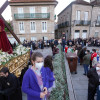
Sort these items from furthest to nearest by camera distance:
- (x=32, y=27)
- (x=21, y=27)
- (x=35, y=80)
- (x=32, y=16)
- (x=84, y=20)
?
(x=84, y=20)
(x=32, y=27)
(x=21, y=27)
(x=32, y=16)
(x=35, y=80)

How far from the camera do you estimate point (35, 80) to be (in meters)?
1.64

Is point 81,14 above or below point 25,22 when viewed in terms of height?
above

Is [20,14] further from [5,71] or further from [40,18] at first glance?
[5,71]

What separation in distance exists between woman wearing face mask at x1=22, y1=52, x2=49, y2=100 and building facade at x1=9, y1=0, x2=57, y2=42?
17008 millimetres

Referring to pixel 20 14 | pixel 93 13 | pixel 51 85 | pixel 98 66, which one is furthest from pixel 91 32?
pixel 51 85

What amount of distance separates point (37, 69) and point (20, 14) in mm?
17939

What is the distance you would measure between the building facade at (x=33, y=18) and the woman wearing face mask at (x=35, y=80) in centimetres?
1701

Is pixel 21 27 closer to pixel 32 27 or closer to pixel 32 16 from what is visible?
pixel 32 27

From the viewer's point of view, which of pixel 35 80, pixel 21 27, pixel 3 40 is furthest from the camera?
pixel 21 27

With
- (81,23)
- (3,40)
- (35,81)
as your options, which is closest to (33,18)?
(81,23)

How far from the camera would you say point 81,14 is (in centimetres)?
1897

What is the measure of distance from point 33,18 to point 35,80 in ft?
57.5

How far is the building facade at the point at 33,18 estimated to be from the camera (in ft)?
54.3

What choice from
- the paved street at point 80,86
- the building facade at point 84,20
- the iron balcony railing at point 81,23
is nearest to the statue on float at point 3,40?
the paved street at point 80,86
